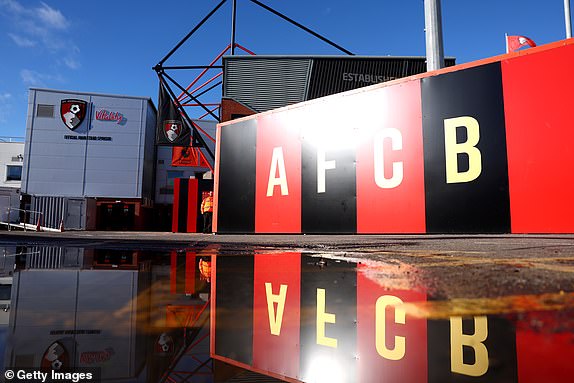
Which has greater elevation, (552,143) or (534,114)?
(534,114)

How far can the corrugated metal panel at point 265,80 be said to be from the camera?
11.8m

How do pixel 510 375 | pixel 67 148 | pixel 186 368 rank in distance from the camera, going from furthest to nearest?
1. pixel 67 148
2. pixel 186 368
3. pixel 510 375

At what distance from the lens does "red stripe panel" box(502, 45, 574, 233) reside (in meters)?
3.93

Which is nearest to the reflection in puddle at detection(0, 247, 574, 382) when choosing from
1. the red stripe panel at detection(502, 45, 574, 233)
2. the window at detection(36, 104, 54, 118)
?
the red stripe panel at detection(502, 45, 574, 233)

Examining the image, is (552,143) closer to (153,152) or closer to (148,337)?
(148,337)

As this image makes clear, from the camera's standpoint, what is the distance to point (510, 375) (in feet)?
1.60

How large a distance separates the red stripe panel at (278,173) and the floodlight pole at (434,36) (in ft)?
10.5

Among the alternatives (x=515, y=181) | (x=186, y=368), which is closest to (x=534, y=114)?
(x=515, y=181)

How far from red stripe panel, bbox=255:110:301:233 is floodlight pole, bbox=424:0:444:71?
3.19 m

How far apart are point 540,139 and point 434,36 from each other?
396cm

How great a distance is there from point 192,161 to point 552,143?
19.2 metres

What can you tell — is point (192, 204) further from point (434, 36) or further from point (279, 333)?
point (279, 333)

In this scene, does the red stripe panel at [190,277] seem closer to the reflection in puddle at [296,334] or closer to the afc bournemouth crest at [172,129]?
the reflection in puddle at [296,334]

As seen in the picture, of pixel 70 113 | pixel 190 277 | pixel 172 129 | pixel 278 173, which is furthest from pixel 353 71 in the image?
pixel 70 113
